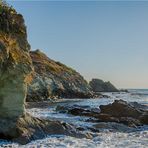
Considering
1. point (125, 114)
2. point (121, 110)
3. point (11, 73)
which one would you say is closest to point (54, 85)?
point (121, 110)

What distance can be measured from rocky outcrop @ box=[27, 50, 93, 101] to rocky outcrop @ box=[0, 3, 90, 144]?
43.6 metres

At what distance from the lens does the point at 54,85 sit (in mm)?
78375

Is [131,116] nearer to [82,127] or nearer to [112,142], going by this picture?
[82,127]

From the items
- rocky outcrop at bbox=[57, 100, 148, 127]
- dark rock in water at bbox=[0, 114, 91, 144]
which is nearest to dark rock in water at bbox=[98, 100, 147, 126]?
rocky outcrop at bbox=[57, 100, 148, 127]

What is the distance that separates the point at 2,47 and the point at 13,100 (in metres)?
2.84

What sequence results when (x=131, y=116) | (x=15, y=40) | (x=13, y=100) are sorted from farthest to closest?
(x=131, y=116) < (x=15, y=40) < (x=13, y=100)

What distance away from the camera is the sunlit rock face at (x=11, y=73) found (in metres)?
20.0

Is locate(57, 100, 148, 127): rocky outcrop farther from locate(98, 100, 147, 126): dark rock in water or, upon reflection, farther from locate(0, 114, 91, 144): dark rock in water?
locate(0, 114, 91, 144): dark rock in water

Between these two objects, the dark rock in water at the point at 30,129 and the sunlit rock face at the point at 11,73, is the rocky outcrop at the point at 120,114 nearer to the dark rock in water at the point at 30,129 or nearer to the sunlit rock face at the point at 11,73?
the dark rock in water at the point at 30,129

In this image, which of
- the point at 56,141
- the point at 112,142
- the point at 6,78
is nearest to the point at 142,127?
the point at 112,142

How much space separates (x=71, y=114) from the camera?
3628 centimetres

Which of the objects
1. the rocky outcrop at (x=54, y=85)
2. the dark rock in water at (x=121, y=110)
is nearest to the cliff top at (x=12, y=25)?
the dark rock in water at (x=121, y=110)

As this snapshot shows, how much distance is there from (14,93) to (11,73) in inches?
42.4

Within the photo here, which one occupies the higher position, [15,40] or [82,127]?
[15,40]
